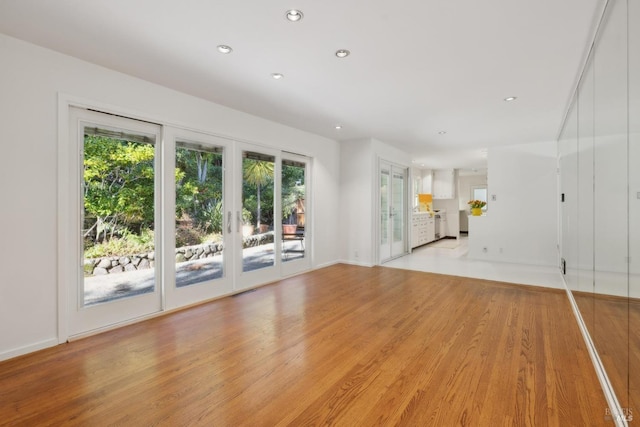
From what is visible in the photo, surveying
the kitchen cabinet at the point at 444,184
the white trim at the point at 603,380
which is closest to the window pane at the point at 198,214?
the white trim at the point at 603,380

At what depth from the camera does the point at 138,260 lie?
11.0 feet

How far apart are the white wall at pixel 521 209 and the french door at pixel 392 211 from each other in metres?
A: 1.60

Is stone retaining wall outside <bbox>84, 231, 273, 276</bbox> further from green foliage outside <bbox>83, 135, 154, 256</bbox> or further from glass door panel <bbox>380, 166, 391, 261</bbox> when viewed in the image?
glass door panel <bbox>380, 166, 391, 261</bbox>

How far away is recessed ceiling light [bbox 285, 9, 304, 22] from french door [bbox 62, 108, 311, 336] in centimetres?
208

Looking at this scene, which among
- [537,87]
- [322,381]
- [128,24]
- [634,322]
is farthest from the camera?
[537,87]

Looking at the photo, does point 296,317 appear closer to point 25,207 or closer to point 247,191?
point 247,191

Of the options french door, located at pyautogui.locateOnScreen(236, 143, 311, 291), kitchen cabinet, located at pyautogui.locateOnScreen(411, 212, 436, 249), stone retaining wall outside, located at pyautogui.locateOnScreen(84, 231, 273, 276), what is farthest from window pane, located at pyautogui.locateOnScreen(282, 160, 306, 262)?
kitchen cabinet, located at pyautogui.locateOnScreen(411, 212, 436, 249)

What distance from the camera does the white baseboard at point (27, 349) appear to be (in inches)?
96.0

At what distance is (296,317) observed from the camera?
11.0 ft

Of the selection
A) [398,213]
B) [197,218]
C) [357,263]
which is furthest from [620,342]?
[398,213]

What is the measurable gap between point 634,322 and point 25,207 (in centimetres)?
419

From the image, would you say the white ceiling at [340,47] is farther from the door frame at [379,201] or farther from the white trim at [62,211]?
the door frame at [379,201]

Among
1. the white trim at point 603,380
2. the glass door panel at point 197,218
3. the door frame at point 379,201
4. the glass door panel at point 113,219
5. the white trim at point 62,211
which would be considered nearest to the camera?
the white trim at point 603,380

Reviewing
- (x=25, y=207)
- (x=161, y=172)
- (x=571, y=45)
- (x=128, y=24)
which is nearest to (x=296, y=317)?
(x=161, y=172)
